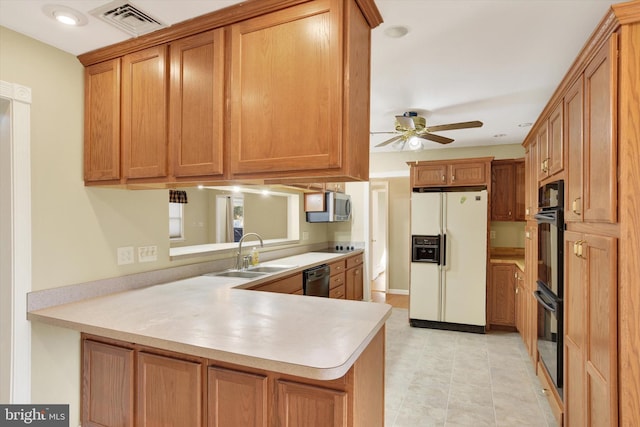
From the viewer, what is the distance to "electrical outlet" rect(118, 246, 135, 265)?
2326 millimetres

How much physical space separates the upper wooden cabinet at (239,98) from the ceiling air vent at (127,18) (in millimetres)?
71

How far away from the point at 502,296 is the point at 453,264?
72cm

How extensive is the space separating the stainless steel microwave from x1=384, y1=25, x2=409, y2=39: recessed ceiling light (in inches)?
115

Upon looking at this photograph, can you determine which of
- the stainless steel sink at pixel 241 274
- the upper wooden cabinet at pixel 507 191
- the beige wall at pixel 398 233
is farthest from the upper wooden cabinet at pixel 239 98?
the beige wall at pixel 398 233

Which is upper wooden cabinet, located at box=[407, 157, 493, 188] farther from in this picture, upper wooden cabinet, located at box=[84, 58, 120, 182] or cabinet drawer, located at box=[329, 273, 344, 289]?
upper wooden cabinet, located at box=[84, 58, 120, 182]

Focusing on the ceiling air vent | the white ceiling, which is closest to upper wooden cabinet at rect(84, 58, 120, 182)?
the white ceiling

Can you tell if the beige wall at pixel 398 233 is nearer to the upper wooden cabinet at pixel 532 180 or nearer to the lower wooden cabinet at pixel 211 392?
the upper wooden cabinet at pixel 532 180

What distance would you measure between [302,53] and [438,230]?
128 inches

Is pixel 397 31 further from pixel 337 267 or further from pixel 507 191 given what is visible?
pixel 507 191

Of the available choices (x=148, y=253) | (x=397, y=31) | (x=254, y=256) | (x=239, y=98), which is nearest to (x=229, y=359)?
(x=239, y=98)

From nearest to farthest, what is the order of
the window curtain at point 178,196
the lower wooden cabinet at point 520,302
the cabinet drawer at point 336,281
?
the lower wooden cabinet at point 520,302 → the window curtain at point 178,196 → the cabinet drawer at point 336,281

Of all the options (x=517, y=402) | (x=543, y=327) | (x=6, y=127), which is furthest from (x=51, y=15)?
(x=517, y=402)

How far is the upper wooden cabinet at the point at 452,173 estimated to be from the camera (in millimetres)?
4164

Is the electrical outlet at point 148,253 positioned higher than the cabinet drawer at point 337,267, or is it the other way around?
the electrical outlet at point 148,253
